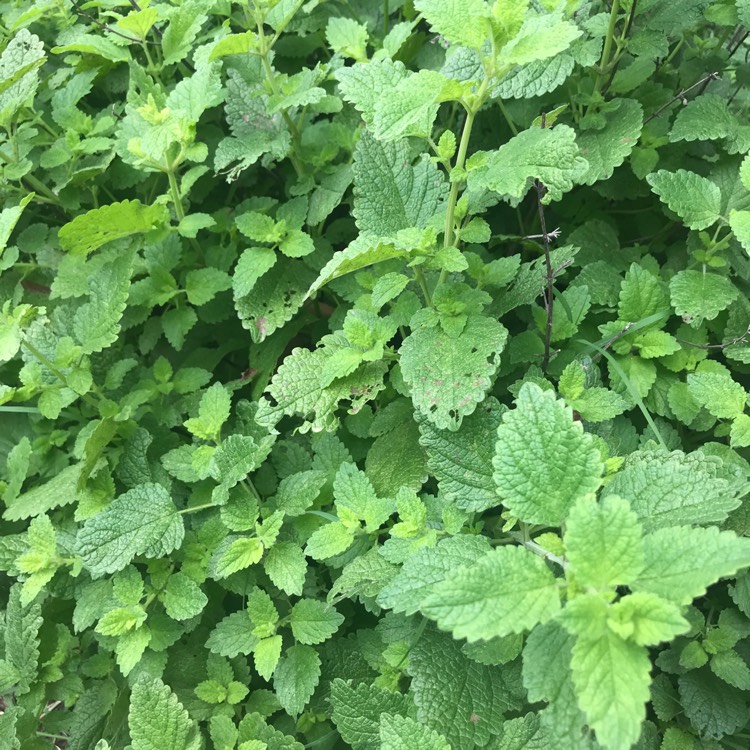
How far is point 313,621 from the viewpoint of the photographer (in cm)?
152

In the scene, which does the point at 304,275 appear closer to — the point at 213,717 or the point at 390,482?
the point at 390,482

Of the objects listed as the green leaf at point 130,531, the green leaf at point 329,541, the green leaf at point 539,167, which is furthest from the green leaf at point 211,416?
the green leaf at point 539,167

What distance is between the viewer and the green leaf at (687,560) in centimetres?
90

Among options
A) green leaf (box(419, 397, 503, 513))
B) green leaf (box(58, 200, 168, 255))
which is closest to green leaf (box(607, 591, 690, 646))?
green leaf (box(419, 397, 503, 513))

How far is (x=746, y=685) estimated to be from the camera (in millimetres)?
1342

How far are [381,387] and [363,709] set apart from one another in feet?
2.26

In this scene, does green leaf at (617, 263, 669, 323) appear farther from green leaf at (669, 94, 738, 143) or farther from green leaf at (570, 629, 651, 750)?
green leaf at (570, 629, 651, 750)

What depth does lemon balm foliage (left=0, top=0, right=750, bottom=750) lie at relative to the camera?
1.14 meters

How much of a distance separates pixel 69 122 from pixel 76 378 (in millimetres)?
858

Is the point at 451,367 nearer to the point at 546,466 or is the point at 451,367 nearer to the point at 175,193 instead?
the point at 546,466

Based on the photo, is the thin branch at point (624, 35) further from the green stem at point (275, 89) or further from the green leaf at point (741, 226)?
the green stem at point (275, 89)

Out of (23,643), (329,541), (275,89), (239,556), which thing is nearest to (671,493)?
(329,541)

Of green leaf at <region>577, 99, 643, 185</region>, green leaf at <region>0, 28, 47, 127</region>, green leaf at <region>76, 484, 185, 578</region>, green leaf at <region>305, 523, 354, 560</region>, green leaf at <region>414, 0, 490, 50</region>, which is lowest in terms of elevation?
green leaf at <region>76, 484, 185, 578</region>

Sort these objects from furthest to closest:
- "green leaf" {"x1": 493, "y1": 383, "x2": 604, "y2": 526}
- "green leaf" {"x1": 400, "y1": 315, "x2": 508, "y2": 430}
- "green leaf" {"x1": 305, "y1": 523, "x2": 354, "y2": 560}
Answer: "green leaf" {"x1": 305, "y1": 523, "x2": 354, "y2": 560} → "green leaf" {"x1": 400, "y1": 315, "x2": 508, "y2": 430} → "green leaf" {"x1": 493, "y1": 383, "x2": 604, "y2": 526}
